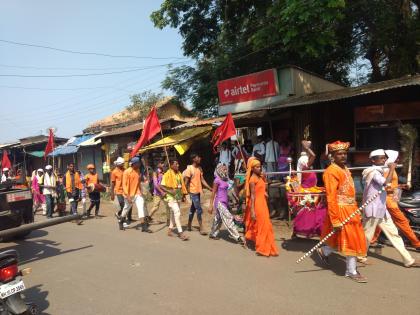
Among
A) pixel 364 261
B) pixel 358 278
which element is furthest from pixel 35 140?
pixel 358 278

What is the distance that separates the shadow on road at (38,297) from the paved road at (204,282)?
0.01m

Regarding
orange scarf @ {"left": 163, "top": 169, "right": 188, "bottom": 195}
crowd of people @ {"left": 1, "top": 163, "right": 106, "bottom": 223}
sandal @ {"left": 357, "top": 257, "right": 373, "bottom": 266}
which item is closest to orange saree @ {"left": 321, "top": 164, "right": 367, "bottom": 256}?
sandal @ {"left": 357, "top": 257, "right": 373, "bottom": 266}

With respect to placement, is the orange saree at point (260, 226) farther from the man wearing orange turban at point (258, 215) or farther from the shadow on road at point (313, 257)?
the shadow on road at point (313, 257)

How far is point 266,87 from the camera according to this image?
1371 cm

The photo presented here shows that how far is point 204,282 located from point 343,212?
6.73 feet

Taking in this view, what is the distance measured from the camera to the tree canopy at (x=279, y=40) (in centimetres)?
1369

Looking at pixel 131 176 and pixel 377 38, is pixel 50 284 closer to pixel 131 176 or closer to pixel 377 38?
pixel 131 176

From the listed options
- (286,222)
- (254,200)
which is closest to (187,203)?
(286,222)

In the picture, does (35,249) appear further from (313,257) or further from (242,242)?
(313,257)

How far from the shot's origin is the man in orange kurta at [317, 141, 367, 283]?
5074 mm

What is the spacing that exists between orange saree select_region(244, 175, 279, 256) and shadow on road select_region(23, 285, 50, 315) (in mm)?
3281

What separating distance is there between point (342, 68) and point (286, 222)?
1311 cm

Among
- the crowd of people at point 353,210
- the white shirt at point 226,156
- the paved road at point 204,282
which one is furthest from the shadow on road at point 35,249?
the white shirt at point 226,156

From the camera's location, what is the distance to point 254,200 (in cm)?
672
